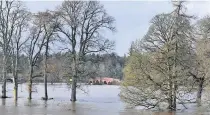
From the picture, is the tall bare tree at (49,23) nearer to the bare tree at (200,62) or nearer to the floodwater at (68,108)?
the floodwater at (68,108)

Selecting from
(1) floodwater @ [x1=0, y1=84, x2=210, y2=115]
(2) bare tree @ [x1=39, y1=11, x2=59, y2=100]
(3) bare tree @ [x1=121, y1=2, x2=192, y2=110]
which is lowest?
(1) floodwater @ [x1=0, y1=84, x2=210, y2=115]

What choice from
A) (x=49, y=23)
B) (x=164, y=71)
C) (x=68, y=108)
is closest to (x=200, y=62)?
(x=164, y=71)

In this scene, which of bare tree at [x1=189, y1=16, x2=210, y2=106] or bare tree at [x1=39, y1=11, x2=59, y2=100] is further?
bare tree at [x1=39, y1=11, x2=59, y2=100]

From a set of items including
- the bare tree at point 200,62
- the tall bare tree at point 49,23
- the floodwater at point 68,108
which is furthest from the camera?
the tall bare tree at point 49,23

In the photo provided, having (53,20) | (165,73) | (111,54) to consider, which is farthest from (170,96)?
(53,20)

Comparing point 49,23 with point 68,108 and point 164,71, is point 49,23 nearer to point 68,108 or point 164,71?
point 68,108

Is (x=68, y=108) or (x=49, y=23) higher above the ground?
(x=49, y=23)

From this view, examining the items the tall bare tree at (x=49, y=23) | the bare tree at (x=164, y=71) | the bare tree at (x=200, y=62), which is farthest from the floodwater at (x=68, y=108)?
the tall bare tree at (x=49, y=23)

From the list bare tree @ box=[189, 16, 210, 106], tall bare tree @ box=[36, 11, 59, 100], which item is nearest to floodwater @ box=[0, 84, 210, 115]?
bare tree @ box=[189, 16, 210, 106]

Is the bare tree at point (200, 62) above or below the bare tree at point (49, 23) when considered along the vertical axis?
below

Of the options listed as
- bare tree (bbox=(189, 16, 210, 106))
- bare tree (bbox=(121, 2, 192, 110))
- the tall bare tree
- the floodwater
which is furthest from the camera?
the tall bare tree

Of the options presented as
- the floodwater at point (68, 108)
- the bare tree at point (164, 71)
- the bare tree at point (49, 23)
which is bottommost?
the floodwater at point (68, 108)

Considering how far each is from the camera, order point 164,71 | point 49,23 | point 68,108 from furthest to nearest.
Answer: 1. point 49,23
2. point 68,108
3. point 164,71

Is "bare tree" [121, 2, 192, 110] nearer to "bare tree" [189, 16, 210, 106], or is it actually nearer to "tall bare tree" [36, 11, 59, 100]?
"bare tree" [189, 16, 210, 106]
